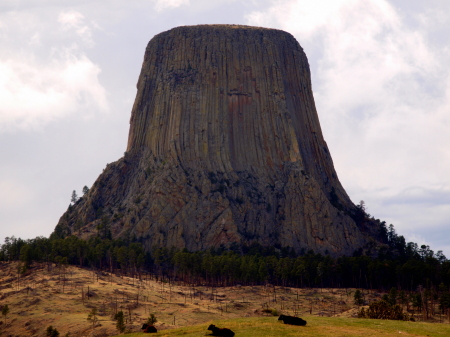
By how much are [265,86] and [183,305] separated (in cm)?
9938

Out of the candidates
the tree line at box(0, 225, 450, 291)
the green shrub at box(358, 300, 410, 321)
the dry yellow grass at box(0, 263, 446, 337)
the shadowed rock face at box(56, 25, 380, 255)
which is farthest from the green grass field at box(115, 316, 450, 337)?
the shadowed rock face at box(56, 25, 380, 255)

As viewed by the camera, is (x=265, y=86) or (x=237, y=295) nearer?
(x=237, y=295)

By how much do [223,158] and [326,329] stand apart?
118967 millimetres

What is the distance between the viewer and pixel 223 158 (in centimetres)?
17388

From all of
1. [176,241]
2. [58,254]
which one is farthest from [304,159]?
[58,254]

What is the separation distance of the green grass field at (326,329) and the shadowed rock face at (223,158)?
3726 inches

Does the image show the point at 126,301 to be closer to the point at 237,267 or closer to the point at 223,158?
the point at 237,267

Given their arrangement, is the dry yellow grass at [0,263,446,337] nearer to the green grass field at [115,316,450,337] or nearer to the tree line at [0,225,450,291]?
the tree line at [0,225,450,291]

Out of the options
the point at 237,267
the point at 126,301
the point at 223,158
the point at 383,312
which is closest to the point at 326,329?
the point at 383,312

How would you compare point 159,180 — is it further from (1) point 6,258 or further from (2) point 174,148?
(1) point 6,258

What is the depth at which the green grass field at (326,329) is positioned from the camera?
54.7m

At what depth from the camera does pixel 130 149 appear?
599 ft

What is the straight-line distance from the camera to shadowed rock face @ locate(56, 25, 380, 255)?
16038cm

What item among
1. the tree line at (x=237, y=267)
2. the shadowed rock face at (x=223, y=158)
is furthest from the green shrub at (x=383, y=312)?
the shadowed rock face at (x=223, y=158)
